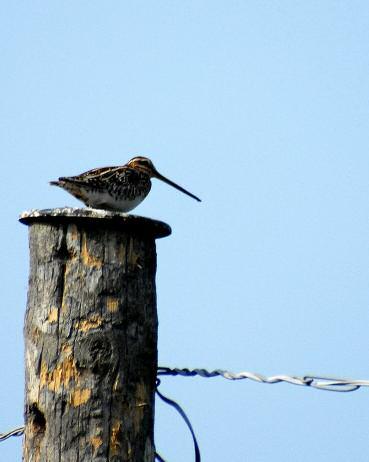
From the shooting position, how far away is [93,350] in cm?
508

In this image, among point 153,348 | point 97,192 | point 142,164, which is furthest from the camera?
point 142,164

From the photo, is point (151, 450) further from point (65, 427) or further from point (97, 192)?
point (97, 192)

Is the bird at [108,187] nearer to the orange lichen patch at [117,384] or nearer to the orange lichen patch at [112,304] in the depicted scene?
the orange lichen patch at [112,304]

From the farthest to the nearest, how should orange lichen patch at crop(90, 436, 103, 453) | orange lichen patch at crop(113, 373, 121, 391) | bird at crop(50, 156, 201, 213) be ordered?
bird at crop(50, 156, 201, 213)
orange lichen patch at crop(113, 373, 121, 391)
orange lichen patch at crop(90, 436, 103, 453)

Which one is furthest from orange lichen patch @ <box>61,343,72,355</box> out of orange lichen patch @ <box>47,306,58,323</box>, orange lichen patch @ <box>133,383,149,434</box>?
orange lichen patch @ <box>133,383,149,434</box>

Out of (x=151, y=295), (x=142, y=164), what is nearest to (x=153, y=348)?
(x=151, y=295)

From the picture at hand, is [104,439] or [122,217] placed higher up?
[122,217]

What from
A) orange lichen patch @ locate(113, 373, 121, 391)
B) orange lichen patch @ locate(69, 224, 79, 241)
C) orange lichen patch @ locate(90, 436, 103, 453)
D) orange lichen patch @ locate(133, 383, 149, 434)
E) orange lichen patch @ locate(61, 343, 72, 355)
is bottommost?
orange lichen patch @ locate(90, 436, 103, 453)

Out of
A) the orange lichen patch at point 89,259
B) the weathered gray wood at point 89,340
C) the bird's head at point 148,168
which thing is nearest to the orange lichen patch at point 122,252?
the weathered gray wood at point 89,340

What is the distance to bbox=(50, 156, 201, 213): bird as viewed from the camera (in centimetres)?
805

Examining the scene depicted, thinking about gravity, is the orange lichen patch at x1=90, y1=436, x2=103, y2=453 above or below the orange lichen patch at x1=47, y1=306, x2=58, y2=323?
below

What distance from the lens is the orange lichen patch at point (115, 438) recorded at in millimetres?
5031

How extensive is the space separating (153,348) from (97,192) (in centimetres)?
292

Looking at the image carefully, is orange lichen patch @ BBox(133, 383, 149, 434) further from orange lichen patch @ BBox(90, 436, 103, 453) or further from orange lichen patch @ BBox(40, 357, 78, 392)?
orange lichen patch @ BBox(40, 357, 78, 392)
